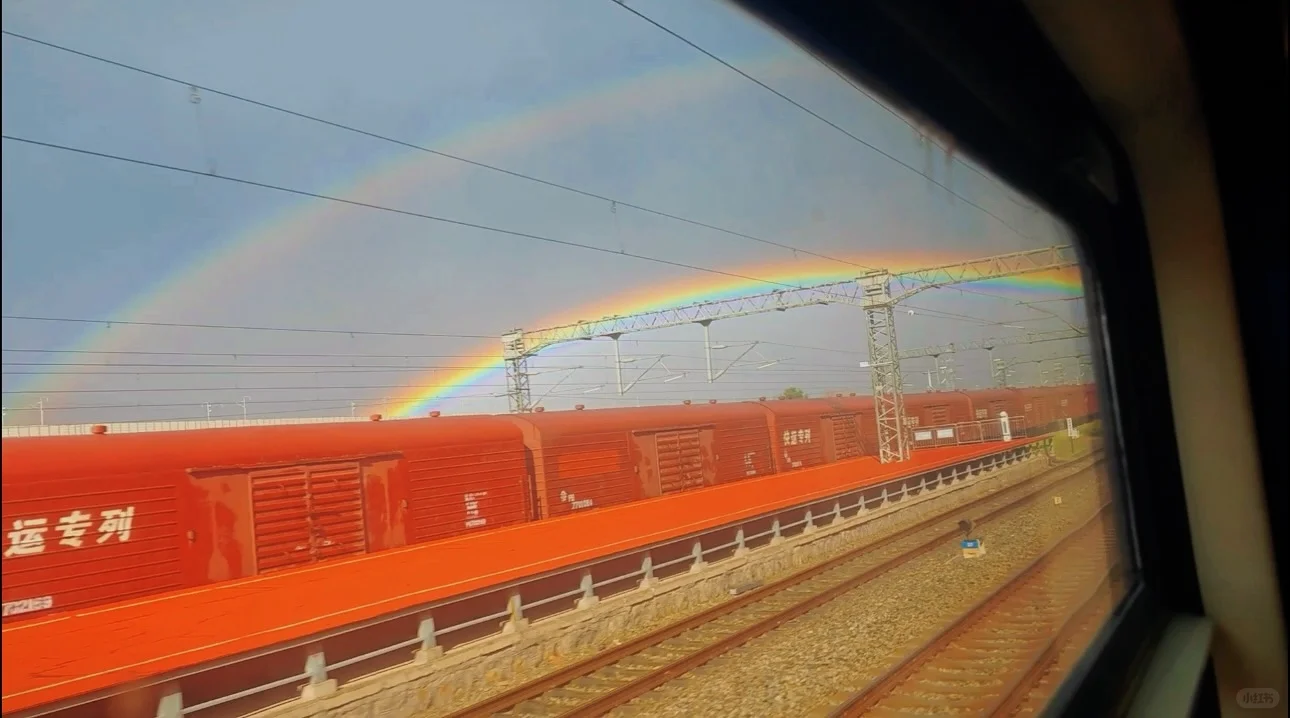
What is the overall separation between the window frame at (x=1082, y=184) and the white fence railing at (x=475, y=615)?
2.07 meters

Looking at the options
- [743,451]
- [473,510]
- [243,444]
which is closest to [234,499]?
[243,444]

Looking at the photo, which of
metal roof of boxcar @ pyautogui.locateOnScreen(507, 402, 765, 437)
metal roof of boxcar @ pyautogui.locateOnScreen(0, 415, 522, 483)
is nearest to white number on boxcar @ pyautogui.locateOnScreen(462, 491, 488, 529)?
metal roof of boxcar @ pyautogui.locateOnScreen(0, 415, 522, 483)

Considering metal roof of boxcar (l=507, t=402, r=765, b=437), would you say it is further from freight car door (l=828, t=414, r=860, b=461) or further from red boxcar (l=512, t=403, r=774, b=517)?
freight car door (l=828, t=414, r=860, b=461)

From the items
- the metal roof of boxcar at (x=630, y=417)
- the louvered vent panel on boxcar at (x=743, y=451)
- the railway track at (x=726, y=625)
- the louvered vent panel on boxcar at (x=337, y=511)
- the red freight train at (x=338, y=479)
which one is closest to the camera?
the red freight train at (x=338, y=479)

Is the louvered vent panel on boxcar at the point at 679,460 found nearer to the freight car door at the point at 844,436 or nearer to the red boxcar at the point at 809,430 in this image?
the red boxcar at the point at 809,430

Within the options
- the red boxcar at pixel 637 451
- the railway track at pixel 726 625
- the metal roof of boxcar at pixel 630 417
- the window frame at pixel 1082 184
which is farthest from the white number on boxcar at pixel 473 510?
the window frame at pixel 1082 184

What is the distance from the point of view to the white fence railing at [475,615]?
3.15m

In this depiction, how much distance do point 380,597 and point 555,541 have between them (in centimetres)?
158

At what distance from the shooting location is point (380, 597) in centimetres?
412

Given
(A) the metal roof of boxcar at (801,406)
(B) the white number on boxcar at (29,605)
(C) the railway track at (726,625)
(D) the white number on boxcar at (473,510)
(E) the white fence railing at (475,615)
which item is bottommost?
(C) the railway track at (726,625)

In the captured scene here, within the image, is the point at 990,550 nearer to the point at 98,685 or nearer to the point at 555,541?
the point at 555,541

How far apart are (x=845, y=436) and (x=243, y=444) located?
6.79 m

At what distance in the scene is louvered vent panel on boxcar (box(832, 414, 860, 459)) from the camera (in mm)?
9094

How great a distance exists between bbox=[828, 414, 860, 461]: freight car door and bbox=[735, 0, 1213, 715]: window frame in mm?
5451
